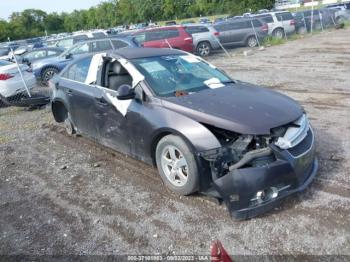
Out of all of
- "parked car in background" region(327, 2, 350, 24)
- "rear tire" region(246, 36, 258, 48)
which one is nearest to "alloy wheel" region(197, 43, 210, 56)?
"rear tire" region(246, 36, 258, 48)

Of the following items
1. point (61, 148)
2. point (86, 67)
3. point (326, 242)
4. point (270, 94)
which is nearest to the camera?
point (326, 242)

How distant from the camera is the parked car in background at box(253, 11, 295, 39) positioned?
21469 millimetres

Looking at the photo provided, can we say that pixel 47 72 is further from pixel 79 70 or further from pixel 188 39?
pixel 79 70

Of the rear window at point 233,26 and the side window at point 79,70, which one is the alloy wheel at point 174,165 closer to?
the side window at point 79,70

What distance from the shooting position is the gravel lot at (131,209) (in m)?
3.59

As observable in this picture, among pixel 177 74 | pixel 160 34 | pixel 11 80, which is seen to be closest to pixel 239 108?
pixel 177 74

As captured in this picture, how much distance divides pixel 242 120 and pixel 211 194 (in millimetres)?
836

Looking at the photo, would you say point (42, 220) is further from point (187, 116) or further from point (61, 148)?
point (61, 148)

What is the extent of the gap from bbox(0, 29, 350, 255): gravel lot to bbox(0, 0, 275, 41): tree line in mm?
48908

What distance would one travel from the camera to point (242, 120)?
391 cm

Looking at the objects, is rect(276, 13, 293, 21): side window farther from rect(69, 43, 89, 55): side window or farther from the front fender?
the front fender

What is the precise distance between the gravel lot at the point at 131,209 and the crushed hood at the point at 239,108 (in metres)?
0.90

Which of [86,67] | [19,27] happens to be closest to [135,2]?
[19,27]

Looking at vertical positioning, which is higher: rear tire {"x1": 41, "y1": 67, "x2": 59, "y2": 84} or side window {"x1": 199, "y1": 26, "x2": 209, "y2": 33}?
side window {"x1": 199, "y1": 26, "x2": 209, "y2": 33}
